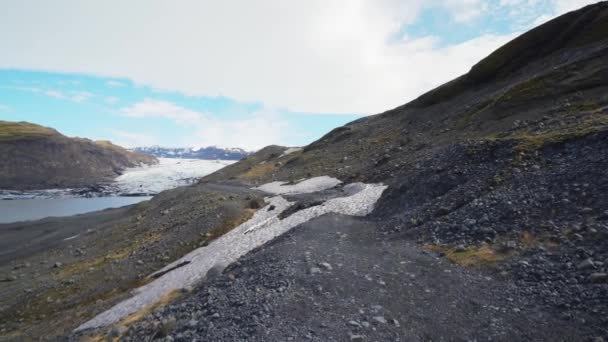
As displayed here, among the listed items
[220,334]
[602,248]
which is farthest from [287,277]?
[602,248]

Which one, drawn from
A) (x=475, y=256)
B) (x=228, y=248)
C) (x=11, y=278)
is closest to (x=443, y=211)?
(x=475, y=256)

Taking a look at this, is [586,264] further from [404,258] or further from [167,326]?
[167,326]

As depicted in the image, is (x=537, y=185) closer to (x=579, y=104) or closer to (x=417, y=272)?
(x=417, y=272)

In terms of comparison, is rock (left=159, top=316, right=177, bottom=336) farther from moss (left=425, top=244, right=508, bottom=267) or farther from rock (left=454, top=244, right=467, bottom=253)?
rock (left=454, top=244, right=467, bottom=253)

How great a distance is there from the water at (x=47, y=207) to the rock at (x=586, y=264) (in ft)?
413

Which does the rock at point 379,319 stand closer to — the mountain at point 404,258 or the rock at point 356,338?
the mountain at point 404,258

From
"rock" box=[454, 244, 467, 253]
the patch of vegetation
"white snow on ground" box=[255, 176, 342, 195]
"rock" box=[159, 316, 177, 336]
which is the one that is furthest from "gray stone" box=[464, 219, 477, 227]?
the patch of vegetation

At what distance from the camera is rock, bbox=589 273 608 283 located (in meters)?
10.8

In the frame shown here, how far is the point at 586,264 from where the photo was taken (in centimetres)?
1159

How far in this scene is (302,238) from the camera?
19.4m

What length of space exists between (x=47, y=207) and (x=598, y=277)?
516 ft

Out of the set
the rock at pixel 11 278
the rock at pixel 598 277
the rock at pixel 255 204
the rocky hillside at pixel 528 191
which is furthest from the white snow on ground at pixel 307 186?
the rock at pixel 598 277

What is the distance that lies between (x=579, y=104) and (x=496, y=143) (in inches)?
524

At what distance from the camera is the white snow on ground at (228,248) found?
21.4 m
